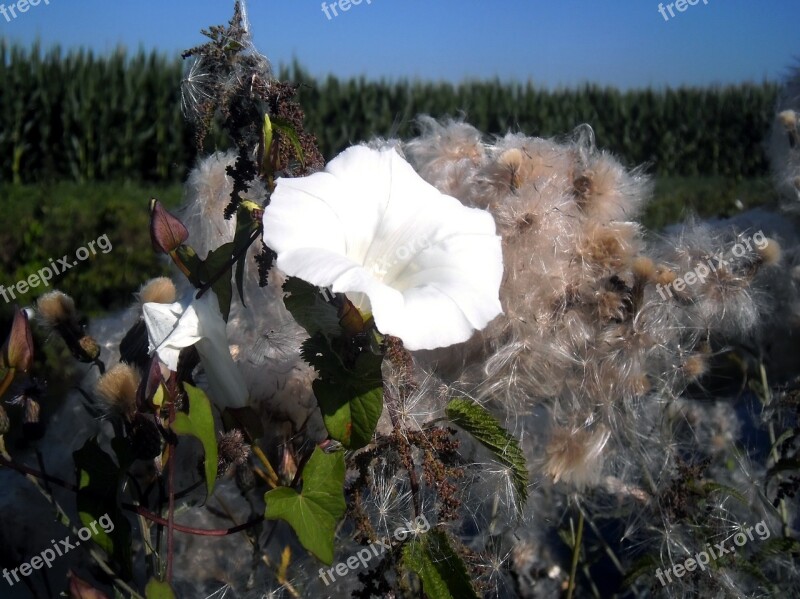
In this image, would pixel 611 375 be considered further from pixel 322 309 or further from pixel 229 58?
pixel 229 58

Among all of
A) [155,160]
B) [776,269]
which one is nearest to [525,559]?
[776,269]

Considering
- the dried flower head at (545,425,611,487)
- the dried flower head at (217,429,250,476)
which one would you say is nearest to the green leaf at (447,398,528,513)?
the dried flower head at (217,429,250,476)

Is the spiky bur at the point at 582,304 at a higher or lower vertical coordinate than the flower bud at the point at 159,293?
lower

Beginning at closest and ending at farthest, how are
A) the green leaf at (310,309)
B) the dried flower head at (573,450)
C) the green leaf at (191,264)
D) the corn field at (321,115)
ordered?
the green leaf at (310,309)
the green leaf at (191,264)
the dried flower head at (573,450)
the corn field at (321,115)

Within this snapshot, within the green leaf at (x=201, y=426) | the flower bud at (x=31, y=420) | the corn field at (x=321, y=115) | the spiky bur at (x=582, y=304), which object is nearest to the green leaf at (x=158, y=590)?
the green leaf at (x=201, y=426)

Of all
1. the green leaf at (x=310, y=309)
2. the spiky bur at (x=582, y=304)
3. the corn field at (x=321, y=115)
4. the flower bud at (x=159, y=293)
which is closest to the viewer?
the green leaf at (x=310, y=309)

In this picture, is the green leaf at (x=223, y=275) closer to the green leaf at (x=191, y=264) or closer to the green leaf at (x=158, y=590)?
the green leaf at (x=191, y=264)
